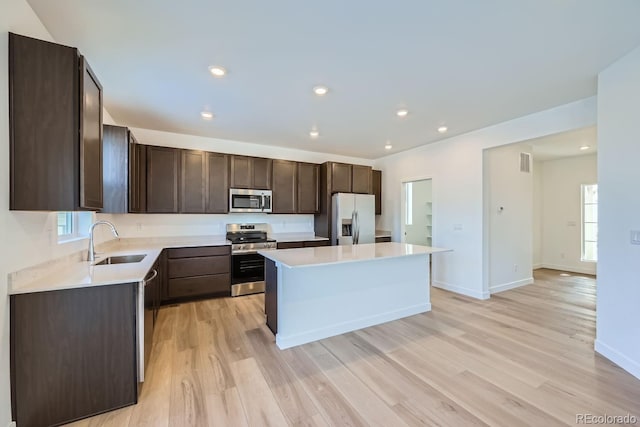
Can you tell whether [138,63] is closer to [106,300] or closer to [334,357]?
[106,300]

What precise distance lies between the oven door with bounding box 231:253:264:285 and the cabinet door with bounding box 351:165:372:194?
2.36 meters

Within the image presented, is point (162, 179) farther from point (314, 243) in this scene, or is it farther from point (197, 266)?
point (314, 243)

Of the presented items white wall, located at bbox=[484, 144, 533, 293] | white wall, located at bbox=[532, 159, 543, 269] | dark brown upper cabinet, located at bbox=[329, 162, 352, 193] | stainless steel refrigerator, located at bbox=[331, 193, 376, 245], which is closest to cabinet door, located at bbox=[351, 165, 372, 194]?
dark brown upper cabinet, located at bbox=[329, 162, 352, 193]

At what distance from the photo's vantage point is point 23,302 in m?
1.61

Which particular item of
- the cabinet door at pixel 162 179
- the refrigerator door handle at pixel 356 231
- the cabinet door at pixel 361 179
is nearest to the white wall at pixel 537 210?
the cabinet door at pixel 361 179

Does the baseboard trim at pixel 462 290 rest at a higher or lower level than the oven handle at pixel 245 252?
lower

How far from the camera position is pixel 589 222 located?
233 inches

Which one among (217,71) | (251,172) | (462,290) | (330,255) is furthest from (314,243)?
(217,71)

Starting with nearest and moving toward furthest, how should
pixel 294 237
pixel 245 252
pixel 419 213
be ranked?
pixel 245 252, pixel 294 237, pixel 419 213

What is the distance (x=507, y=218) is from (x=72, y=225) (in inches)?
237

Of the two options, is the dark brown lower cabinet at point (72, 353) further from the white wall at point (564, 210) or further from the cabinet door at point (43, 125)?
the white wall at point (564, 210)

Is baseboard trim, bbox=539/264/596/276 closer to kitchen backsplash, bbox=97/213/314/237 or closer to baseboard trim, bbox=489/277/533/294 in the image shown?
baseboard trim, bbox=489/277/533/294

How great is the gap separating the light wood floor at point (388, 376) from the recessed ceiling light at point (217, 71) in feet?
8.45

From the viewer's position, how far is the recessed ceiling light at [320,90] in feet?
9.05
